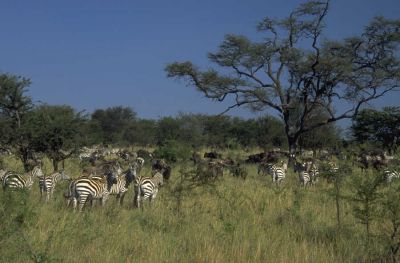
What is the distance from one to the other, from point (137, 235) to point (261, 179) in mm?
13521

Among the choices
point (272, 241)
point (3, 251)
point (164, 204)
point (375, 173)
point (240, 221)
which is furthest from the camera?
point (164, 204)

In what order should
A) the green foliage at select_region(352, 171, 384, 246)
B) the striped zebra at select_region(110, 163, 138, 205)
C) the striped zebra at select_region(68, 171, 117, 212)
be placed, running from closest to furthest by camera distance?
the green foliage at select_region(352, 171, 384, 246)
the striped zebra at select_region(68, 171, 117, 212)
the striped zebra at select_region(110, 163, 138, 205)

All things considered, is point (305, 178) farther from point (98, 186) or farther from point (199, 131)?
point (199, 131)

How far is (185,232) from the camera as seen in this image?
31.4ft

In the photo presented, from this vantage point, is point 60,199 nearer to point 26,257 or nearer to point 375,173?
point 26,257

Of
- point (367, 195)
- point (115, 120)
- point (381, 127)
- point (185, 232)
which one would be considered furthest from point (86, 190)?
point (115, 120)

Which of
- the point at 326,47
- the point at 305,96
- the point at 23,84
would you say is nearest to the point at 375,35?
the point at 326,47

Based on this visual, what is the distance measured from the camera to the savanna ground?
294 inches

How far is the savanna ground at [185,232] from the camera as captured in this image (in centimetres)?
746

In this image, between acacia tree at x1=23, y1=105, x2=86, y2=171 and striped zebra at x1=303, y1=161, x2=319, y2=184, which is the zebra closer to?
striped zebra at x1=303, y1=161, x2=319, y2=184

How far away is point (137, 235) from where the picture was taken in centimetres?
917

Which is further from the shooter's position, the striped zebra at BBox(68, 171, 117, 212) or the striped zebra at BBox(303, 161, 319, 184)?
the striped zebra at BBox(303, 161, 319, 184)

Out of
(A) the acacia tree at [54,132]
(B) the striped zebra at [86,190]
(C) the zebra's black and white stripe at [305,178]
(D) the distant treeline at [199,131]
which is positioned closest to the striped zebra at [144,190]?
(B) the striped zebra at [86,190]

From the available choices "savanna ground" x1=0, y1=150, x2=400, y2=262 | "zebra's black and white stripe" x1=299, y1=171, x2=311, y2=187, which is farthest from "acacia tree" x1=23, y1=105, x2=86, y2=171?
"zebra's black and white stripe" x1=299, y1=171, x2=311, y2=187
